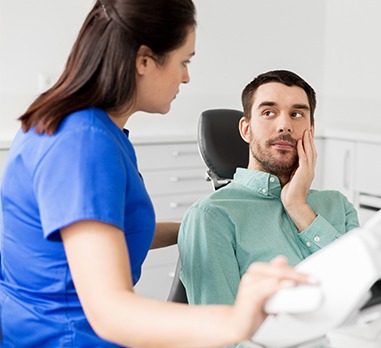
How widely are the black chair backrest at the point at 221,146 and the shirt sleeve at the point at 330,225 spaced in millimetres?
400

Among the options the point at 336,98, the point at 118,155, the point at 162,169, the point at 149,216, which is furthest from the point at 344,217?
the point at 336,98

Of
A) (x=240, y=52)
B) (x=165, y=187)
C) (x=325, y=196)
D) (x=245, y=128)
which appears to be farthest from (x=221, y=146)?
(x=240, y=52)

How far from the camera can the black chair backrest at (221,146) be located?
2.41 metres

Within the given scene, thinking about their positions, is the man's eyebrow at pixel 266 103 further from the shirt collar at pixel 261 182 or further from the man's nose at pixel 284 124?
the shirt collar at pixel 261 182

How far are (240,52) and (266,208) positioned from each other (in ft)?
8.47

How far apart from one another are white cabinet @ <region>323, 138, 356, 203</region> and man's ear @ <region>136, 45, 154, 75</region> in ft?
9.85

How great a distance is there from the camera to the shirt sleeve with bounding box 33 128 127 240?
1155mm

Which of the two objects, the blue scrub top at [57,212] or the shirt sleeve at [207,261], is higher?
the blue scrub top at [57,212]

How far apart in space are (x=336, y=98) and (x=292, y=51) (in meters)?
0.38

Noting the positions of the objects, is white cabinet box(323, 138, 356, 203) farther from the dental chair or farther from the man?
the man

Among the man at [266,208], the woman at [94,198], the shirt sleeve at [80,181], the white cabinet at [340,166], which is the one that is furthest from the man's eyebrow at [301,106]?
the white cabinet at [340,166]

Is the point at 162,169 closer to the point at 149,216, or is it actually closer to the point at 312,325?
the point at 149,216

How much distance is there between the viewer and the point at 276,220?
197 centimetres

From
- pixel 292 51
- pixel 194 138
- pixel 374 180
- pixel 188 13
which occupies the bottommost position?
pixel 374 180
